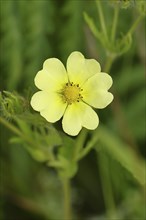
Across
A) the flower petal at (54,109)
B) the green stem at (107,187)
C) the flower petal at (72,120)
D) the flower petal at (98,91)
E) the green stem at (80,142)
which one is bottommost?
the green stem at (107,187)

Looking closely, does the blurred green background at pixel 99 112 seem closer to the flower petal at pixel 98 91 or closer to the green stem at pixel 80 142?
the green stem at pixel 80 142

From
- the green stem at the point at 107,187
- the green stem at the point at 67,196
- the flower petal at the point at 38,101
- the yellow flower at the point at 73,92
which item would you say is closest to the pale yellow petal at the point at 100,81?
the yellow flower at the point at 73,92

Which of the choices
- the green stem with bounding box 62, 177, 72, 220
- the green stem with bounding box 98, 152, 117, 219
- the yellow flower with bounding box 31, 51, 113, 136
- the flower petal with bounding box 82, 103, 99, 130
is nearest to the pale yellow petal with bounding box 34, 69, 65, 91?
the yellow flower with bounding box 31, 51, 113, 136

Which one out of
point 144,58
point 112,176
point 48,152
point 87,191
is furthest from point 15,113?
point 87,191

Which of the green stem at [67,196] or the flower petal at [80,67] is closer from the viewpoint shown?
the flower petal at [80,67]

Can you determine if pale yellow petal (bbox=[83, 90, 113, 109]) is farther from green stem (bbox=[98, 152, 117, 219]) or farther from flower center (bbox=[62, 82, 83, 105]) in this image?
green stem (bbox=[98, 152, 117, 219])

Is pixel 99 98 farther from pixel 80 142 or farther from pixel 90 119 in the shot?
pixel 80 142

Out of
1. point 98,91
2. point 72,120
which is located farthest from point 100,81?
A: point 72,120
